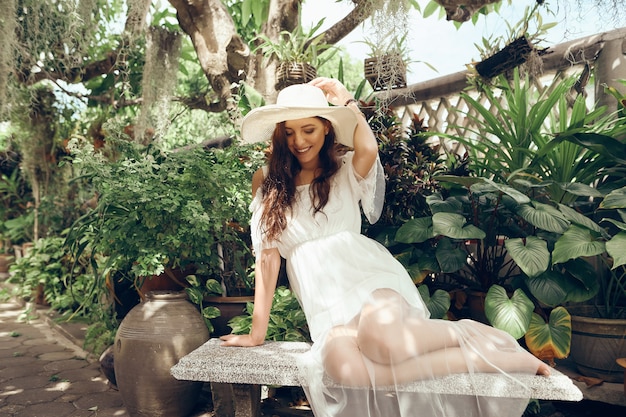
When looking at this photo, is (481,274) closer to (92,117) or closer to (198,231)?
(198,231)

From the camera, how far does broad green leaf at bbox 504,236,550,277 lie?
6.56 ft

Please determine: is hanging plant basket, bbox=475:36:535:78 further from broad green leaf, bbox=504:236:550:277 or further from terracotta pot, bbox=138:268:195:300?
terracotta pot, bbox=138:268:195:300

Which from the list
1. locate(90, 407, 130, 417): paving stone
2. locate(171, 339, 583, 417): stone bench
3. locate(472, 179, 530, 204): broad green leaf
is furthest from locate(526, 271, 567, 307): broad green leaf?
locate(90, 407, 130, 417): paving stone

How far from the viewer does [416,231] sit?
2.37 meters

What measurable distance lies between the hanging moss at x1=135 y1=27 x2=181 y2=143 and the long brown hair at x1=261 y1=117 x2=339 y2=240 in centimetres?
213

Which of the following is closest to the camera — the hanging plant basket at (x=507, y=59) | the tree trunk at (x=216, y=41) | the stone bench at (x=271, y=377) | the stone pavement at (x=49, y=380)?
the stone bench at (x=271, y=377)

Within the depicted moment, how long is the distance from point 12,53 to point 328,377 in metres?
3.38

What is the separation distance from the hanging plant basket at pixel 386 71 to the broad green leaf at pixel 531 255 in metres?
1.13

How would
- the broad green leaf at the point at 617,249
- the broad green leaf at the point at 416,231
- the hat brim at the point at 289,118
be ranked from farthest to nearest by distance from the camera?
the broad green leaf at the point at 416,231
the hat brim at the point at 289,118
the broad green leaf at the point at 617,249

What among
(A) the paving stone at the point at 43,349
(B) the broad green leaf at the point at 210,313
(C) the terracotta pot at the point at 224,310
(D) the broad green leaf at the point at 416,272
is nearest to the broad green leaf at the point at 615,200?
(D) the broad green leaf at the point at 416,272

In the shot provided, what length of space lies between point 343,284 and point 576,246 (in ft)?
3.45

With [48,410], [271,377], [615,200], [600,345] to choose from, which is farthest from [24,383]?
[615,200]

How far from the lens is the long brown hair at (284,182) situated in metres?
2.05

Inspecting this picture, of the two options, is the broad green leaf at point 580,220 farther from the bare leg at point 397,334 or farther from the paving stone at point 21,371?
the paving stone at point 21,371
